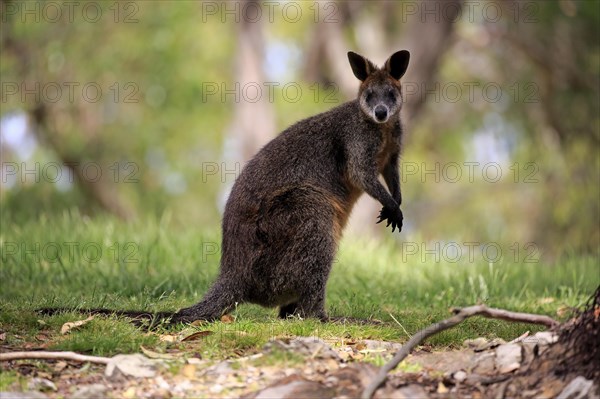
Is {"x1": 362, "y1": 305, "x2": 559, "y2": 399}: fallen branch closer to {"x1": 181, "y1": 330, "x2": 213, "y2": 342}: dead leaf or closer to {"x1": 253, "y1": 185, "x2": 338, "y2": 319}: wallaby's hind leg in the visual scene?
{"x1": 181, "y1": 330, "x2": 213, "y2": 342}: dead leaf

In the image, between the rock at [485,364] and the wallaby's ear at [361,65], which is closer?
the rock at [485,364]

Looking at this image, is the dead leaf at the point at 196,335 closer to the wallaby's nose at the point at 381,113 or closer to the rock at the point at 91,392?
the rock at the point at 91,392

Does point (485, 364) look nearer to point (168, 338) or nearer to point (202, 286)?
point (168, 338)

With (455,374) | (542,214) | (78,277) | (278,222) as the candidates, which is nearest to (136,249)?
(78,277)

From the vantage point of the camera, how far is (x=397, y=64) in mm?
6984

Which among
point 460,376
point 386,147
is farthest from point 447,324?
point 386,147

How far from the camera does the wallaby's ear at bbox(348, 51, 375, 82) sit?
22.8ft

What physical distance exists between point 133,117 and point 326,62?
5118mm

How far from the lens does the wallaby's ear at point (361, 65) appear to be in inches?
273

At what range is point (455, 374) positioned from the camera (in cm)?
464

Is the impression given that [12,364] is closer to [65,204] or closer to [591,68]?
[65,204]

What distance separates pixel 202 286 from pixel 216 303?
1.66 meters
